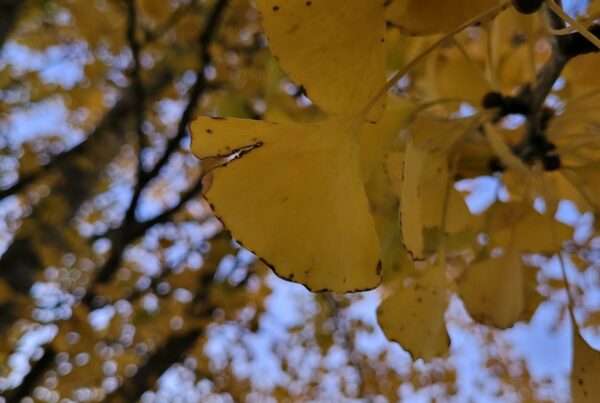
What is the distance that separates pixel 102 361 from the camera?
1282mm

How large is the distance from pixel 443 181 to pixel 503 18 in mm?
173

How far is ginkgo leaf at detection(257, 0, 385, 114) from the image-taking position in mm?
248

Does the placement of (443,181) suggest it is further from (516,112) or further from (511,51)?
(511,51)

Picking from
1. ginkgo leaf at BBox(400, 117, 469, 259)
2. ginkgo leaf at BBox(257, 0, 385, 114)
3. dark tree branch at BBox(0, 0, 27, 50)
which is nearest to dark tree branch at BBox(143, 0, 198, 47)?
dark tree branch at BBox(0, 0, 27, 50)

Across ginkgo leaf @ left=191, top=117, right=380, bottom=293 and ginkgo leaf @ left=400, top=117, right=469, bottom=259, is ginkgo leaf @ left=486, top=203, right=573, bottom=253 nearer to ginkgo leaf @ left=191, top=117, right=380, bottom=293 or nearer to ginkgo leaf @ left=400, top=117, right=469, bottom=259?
ginkgo leaf @ left=400, top=117, right=469, bottom=259

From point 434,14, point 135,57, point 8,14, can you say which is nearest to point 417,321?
point 434,14

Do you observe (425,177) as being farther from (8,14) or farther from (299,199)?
(8,14)

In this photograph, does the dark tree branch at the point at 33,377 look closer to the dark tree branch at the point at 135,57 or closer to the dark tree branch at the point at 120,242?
the dark tree branch at the point at 120,242

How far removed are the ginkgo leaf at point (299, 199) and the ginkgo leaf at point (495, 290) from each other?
190 millimetres

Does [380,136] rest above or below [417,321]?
above

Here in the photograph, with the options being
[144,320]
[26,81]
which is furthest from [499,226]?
[26,81]

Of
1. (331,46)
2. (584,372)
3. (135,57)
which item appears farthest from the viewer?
(135,57)

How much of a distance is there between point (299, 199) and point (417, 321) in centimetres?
16

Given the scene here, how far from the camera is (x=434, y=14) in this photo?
0.99 feet
